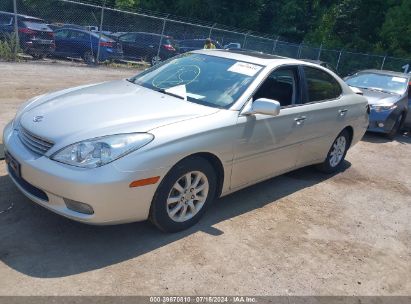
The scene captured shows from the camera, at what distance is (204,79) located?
14.9 ft

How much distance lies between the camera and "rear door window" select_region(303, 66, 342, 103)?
206 inches

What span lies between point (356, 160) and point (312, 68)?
2.52m

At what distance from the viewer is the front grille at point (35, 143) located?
11.2 ft

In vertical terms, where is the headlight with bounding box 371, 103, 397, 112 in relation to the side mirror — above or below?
below

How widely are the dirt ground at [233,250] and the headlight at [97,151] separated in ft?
2.41

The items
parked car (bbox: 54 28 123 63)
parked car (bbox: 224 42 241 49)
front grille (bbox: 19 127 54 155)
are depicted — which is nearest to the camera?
front grille (bbox: 19 127 54 155)

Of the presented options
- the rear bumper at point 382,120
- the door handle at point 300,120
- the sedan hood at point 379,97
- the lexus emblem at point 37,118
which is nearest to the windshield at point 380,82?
the sedan hood at point 379,97

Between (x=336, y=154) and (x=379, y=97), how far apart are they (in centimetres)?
408

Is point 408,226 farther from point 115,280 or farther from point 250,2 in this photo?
point 250,2

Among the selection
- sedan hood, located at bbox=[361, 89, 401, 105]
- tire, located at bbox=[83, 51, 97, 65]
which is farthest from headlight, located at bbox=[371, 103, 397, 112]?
tire, located at bbox=[83, 51, 97, 65]

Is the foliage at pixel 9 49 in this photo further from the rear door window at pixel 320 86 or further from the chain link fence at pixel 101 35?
the rear door window at pixel 320 86

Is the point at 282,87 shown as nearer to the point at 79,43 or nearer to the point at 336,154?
the point at 336,154

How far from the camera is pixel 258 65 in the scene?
4676mm

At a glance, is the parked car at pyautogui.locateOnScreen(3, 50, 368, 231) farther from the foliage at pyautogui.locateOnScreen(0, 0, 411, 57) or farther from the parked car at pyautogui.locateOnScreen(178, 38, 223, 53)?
the foliage at pyautogui.locateOnScreen(0, 0, 411, 57)
